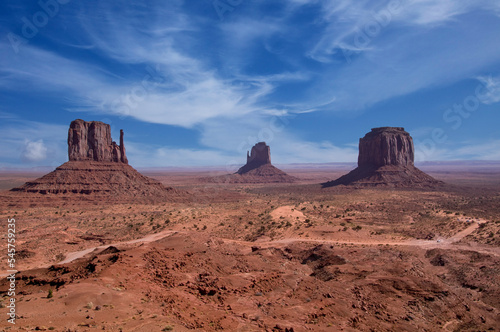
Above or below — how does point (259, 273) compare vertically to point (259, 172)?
below

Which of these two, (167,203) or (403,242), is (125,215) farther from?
(403,242)

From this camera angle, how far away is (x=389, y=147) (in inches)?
3625

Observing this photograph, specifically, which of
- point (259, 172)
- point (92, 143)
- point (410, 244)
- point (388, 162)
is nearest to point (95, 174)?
point (92, 143)

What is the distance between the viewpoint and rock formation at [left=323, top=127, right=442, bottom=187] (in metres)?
85.2

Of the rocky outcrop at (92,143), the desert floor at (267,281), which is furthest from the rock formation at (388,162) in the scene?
the rocky outcrop at (92,143)

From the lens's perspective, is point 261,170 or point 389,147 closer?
point 389,147

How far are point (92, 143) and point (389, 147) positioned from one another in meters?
89.0

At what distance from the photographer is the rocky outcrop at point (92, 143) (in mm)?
61869

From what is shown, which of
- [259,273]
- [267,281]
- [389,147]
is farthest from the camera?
[389,147]

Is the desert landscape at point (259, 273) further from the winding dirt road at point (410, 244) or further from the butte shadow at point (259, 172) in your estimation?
the butte shadow at point (259, 172)

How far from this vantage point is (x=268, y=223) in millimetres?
35500

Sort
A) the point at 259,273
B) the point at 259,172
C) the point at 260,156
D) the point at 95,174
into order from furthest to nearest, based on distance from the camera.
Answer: the point at 260,156 → the point at 259,172 → the point at 95,174 → the point at 259,273

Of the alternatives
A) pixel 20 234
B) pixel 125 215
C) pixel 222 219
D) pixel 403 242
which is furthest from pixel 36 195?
pixel 403 242

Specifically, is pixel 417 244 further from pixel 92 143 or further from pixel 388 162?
pixel 388 162
